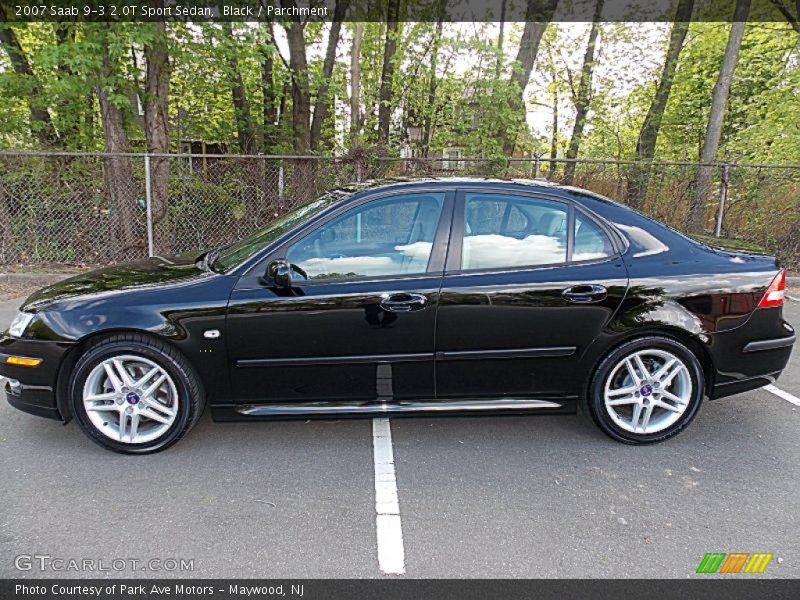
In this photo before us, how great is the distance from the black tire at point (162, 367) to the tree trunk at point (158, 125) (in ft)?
17.3

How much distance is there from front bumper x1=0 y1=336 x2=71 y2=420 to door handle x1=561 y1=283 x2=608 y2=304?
2828 mm

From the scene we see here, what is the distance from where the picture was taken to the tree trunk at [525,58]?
9828 mm

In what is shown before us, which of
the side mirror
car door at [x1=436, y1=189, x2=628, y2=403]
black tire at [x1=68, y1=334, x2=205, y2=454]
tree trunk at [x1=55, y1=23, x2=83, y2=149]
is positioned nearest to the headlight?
black tire at [x1=68, y1=334, x2=205, y2=454]

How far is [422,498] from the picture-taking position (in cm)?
269

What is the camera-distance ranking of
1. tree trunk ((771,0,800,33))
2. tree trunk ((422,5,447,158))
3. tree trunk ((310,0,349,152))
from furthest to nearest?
tree trunk ((422,5,447,158))
tree trunk ((310,0,349,152))
tree trunk ((771,0,800,33))

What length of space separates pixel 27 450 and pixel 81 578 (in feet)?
4.28

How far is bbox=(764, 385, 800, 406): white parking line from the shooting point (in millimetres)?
3883

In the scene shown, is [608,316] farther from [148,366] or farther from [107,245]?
[107,245]

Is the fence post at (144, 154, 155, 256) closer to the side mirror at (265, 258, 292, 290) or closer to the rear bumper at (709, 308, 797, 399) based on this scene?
the side mirror at (265, 258, 292, 290)

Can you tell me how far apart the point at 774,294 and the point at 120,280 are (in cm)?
394

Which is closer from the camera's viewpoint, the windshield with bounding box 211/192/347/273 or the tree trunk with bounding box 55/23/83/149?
the windshield with bounding box 211/192/347/273

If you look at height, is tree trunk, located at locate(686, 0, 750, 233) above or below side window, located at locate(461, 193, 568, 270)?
above

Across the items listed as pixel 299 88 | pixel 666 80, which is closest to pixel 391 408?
pixel 299 88
